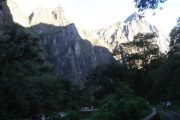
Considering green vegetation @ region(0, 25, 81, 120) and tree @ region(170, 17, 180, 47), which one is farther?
tree @ region(170, 17, 180, 47)

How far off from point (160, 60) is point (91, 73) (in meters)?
14.3

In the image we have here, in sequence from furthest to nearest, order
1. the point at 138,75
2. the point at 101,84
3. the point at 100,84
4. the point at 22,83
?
1. the point at 100,84
2. the point at 101,84
3. the point at 138,75
4. the point at 22,83

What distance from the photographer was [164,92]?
242ft

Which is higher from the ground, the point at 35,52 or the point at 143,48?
the point at 143,48

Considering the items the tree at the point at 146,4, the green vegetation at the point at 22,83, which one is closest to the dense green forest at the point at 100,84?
the green vegetation at the point at 22,83

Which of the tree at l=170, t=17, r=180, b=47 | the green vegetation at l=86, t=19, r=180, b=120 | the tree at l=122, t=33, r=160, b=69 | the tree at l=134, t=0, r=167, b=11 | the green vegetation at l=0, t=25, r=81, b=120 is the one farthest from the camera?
the tree at l=122, t=33, r=160, b=69

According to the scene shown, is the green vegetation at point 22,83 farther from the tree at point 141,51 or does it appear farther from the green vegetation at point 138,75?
the tree at point 141,51

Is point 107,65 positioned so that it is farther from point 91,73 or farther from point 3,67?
point 3,67

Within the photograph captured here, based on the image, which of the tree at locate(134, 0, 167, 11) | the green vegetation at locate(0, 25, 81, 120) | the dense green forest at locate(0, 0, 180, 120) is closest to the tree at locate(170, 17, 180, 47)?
the dense green forest at locate(0, 0, 180, 120)

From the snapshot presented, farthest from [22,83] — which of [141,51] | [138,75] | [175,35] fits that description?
[141,51]

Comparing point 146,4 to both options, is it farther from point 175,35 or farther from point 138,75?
point 138,75

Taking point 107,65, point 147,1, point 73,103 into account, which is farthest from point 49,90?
point 147,1

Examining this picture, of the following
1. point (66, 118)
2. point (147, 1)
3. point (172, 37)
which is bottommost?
point (66, 118)

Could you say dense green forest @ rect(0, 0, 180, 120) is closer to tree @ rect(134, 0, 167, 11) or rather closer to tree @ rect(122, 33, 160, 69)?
tree @ rect(122, 33, 160, 69)
